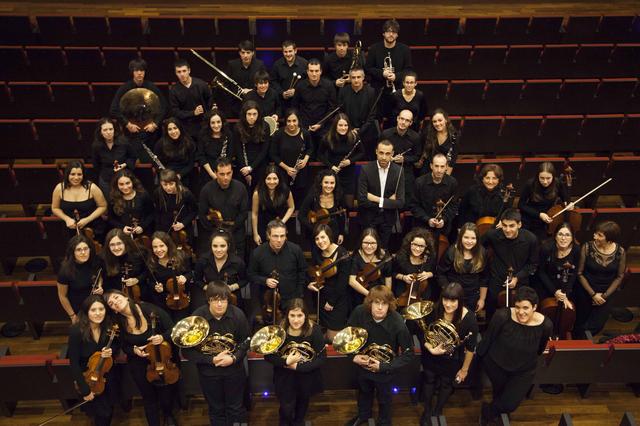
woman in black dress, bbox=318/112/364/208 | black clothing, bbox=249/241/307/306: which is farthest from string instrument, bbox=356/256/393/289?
woman in black dress, bbox=318/112/364/208

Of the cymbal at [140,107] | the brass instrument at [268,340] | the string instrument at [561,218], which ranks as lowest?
the brass instrument at [268,340]

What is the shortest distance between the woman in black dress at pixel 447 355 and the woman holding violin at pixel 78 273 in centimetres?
147

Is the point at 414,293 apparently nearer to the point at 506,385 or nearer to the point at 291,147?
the point at 506,385

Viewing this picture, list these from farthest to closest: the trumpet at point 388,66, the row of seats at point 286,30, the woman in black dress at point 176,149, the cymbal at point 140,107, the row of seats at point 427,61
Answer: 1. the row of seats at point 286,30
2. the row of seats at point 427,61
3. the trumpet at point 388,66
4. the cymbal at point 140,107
5. the woman in black dress at point 176,149

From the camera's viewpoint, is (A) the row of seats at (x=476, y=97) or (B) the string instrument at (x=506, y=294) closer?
(B) the string instrument at (x=506, y=294)

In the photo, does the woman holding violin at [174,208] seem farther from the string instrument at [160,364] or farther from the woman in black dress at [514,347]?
the woman in black dress at [514,347]

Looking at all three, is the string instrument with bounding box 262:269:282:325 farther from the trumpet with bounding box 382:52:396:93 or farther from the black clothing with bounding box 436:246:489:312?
the trumpet with bounding box 382:52:396:93

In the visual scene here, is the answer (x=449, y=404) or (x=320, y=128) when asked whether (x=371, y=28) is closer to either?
(x=320, y=128)

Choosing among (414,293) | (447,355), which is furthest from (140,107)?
(447,355)

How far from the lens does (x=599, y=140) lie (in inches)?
156

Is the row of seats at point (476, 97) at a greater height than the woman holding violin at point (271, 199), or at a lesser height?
greater

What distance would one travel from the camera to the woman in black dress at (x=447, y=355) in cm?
237

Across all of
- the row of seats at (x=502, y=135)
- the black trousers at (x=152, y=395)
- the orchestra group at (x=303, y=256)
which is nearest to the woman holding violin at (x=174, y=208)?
the orchestra group at (x=303, y=256)

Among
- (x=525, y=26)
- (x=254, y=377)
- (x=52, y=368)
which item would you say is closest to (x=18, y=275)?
(x=52, y=368)
